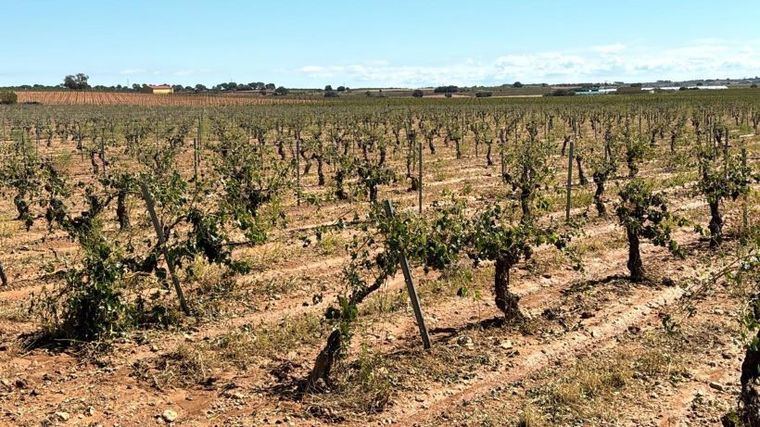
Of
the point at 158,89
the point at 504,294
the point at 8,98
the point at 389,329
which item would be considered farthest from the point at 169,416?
the point at 158,89

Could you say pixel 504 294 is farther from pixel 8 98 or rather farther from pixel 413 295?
pixel 8 98

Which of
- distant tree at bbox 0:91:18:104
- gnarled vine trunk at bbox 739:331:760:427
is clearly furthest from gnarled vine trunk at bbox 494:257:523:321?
distant tree at bbox 0:91:18:104

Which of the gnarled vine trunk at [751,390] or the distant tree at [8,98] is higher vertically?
the distant tree at [8,98]

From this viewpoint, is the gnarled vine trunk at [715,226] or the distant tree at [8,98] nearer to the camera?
the gnarled vine trunk at [715,226]

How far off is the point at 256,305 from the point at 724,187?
780 cm

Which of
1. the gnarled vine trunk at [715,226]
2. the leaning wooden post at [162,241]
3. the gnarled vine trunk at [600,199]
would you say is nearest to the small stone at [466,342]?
the leaning wooden post at [162,241]

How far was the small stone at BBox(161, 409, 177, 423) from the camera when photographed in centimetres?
533

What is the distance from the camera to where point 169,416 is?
17.6 feet

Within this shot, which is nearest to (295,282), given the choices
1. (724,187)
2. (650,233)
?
(650,233)

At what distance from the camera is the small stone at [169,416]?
533 centimetres

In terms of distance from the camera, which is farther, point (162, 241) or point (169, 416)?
point (162, 241)

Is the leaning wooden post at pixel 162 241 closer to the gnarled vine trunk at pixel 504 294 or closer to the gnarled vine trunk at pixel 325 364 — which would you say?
the gnarled vine trunk at pixel 325 364

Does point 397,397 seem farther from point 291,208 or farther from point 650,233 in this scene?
point 291,208

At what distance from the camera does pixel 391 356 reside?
652 cm
